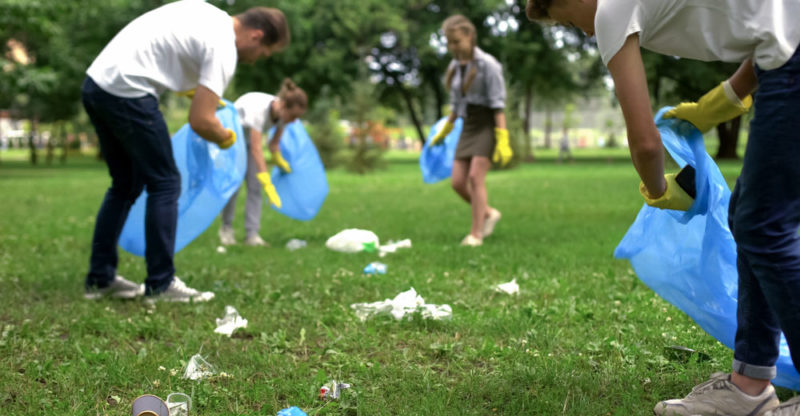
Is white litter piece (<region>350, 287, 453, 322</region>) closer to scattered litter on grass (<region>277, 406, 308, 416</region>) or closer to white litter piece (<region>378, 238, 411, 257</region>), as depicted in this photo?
scattered litter on grass (<region>277, 406, 308, 416</region>)

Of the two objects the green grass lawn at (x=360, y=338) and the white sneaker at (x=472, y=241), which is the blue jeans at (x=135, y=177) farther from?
the white sneaker at (x=472, y=241)

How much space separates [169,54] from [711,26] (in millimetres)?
2914

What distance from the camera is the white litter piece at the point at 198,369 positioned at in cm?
279

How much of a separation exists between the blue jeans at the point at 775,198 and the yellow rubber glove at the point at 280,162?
535 cm

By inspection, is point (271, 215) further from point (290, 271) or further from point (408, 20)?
point (408, 20)

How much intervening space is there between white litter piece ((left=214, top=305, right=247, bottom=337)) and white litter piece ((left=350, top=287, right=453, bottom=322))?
1.88 feet

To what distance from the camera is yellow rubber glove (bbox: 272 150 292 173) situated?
6996 mm

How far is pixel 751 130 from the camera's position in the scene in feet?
6.55

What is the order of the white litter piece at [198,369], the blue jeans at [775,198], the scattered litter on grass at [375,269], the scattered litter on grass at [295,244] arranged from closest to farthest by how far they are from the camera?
the blue jeans at [775,198] → the white litter piece at [198,369] → the scattered litter on grass at [375,269] → the scattered litter on grass at [295,244]

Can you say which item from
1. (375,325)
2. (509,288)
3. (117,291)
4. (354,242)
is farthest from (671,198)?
(354,242)

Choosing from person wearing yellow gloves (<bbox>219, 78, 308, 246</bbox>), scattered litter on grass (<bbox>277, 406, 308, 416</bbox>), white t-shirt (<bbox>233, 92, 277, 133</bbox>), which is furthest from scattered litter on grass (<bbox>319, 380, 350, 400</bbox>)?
white t-shirt (<bbox>233, 92, 277, 133</bbox>)

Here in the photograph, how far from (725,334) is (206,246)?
505 centimetres

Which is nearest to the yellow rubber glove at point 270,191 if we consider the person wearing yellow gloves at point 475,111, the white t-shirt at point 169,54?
the person wearing yellow gloves at point 475,111

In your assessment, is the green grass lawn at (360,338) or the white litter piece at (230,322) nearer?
the green grass lawn at (360,338)
